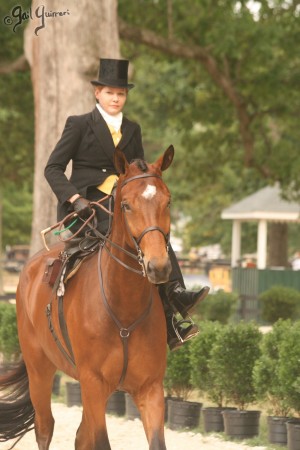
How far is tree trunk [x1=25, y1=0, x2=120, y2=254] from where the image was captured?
15.8 metres

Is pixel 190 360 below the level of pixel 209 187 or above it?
below

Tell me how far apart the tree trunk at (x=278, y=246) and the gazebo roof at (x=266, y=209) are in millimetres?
741

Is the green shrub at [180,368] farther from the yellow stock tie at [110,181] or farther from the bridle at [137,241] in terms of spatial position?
the bridle at [137,241]

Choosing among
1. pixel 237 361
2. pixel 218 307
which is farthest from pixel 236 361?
pixel 218 307

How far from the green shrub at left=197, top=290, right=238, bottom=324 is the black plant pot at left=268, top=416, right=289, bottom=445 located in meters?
12.6

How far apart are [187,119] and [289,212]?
9.55 metres

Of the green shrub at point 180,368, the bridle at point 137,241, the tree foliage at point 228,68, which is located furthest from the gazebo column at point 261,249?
the bridle at point 137,241

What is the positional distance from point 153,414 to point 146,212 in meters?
1.37

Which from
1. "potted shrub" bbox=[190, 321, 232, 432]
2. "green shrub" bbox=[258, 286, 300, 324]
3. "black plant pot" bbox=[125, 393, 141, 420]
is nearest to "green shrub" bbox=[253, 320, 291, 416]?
"potted shrub" bbox=[190, 321, 232, 432]

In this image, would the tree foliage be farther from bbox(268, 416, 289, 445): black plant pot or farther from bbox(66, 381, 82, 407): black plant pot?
bbox(268, 416, 289, 445): black plant pot

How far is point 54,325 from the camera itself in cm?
758

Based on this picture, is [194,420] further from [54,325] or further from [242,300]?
[242,300]

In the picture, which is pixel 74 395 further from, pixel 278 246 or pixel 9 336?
pixel 278 246

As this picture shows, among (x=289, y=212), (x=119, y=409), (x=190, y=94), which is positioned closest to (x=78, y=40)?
(x=119, y=409)
